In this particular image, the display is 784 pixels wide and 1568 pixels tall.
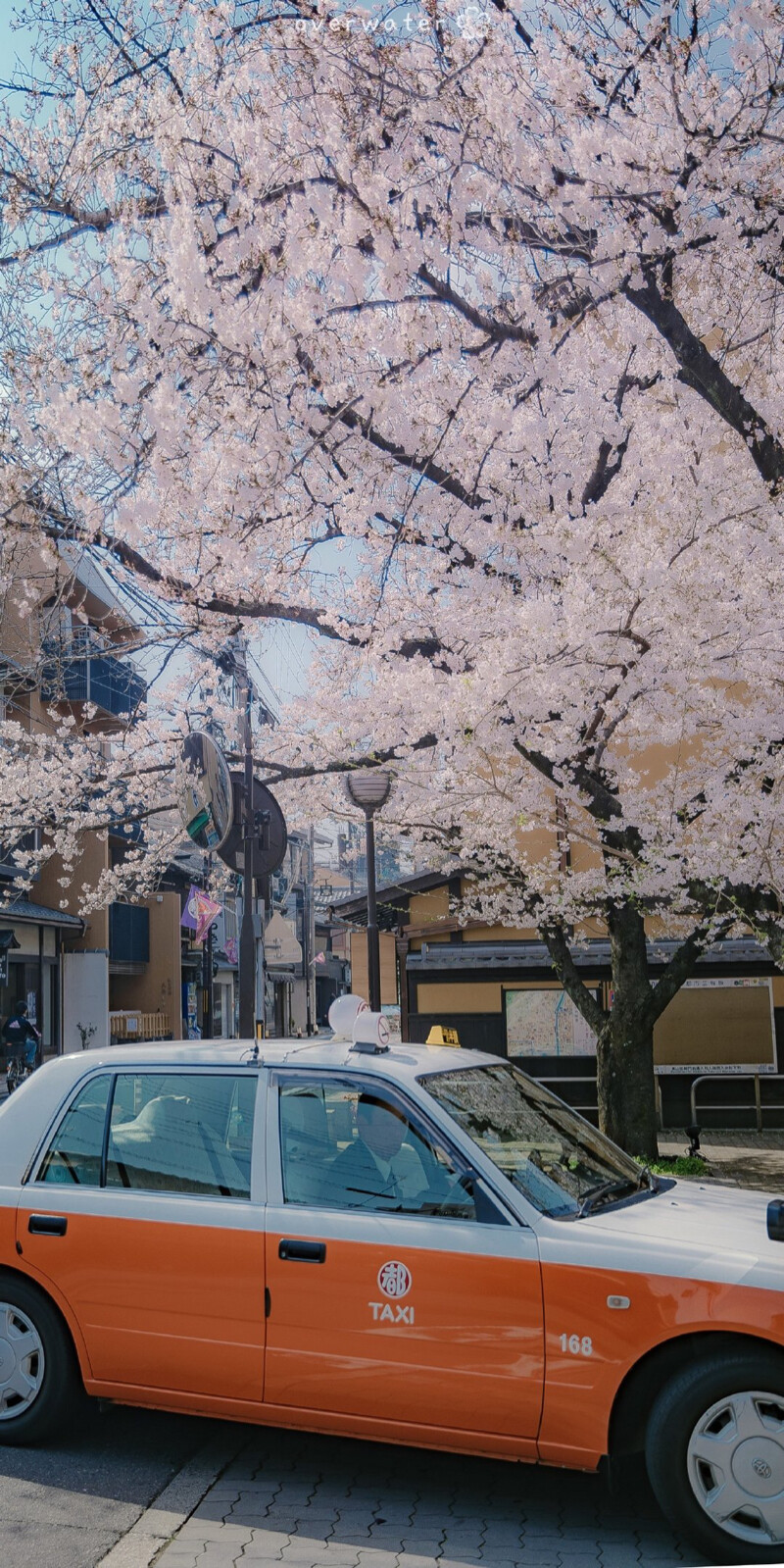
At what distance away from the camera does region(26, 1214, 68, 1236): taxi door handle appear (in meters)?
4.77

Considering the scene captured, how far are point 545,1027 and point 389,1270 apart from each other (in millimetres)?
13244

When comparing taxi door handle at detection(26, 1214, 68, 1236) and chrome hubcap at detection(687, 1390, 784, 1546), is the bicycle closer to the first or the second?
taxi door handle at detection(26, 1214, 68, 1236)

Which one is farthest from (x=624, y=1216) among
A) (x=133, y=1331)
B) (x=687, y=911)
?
(x=687, y=911)

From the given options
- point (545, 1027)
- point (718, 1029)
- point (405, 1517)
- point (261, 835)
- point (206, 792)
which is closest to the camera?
point (405, 1517)

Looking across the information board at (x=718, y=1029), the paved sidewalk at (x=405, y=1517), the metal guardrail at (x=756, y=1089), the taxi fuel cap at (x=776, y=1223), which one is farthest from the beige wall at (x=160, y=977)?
the taxi fuel cap at (x=776, y=1223)

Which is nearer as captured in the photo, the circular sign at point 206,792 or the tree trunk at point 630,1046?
the circular sign at point 206,792

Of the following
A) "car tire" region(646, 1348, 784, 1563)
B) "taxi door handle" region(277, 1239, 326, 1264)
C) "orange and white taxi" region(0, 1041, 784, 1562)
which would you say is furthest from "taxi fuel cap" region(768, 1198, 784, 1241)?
"taxi door handle" region(277, 1239, 326, 1264)

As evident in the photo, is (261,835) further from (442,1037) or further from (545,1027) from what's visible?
(545,1027)

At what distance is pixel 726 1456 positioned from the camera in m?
3.70

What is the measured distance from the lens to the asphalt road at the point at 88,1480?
12.9ft

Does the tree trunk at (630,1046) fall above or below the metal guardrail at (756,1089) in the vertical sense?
above

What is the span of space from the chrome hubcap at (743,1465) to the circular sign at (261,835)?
23.5ft

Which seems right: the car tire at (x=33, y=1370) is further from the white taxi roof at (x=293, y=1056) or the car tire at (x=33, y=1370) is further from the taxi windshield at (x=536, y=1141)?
the taxi windshield at (x=536, y=1141)

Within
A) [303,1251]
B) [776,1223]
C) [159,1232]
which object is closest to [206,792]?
[159,1232]
